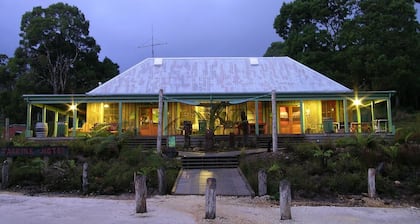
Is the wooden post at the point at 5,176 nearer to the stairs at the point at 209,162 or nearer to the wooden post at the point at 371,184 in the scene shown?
the stairs at the point at 209,162

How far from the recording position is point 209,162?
13508 mm

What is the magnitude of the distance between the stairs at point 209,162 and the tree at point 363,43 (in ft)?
61.6

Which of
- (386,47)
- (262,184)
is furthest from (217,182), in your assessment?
(386,47)

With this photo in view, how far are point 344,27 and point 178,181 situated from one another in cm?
2533

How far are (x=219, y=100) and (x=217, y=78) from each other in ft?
12.4

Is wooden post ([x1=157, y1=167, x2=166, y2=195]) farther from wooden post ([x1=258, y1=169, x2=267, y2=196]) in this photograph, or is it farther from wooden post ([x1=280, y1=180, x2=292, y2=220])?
wooden post ([x1=280, y1=180, x2=292, y2=220])

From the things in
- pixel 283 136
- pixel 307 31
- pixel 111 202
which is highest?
pixel 307 31

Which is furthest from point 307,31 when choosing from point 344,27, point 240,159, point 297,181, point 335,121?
point 297,181

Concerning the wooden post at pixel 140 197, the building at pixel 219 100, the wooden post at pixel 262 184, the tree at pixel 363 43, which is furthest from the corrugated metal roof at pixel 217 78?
the wooden post at pixel 140 197

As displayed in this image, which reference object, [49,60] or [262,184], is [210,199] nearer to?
[262,184]

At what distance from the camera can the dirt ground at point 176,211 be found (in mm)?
7129

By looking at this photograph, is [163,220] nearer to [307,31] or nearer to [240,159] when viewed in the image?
[240,159]

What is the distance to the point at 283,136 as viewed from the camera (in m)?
18.5

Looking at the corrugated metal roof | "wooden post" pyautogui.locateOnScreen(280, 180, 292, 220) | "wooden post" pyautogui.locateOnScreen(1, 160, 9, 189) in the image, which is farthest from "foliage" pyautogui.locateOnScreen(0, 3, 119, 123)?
"wooden post" pyautogui.locateOnScreen(280, 180, 292, 220)
